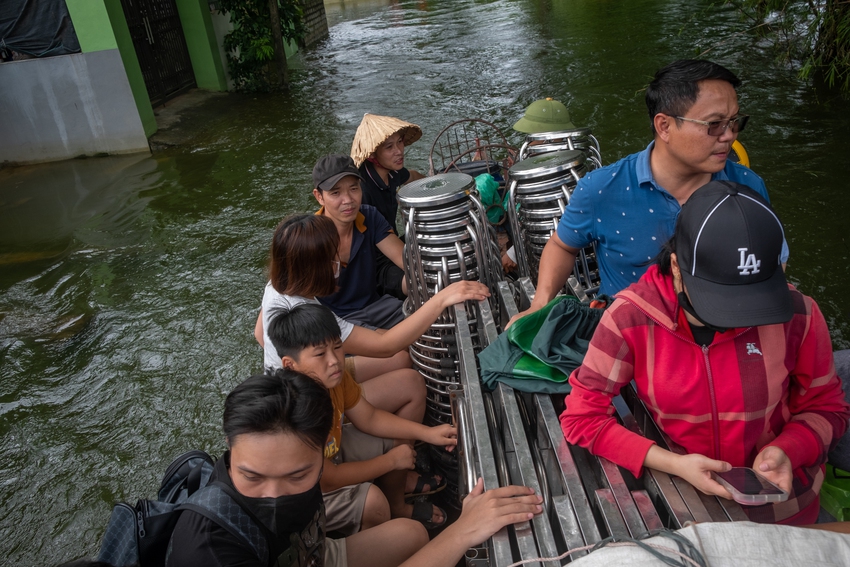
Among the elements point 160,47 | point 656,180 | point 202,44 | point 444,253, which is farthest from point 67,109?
point 656,180

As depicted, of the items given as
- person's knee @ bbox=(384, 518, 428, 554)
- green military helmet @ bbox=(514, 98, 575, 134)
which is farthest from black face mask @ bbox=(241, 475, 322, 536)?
green military helmet @ bbox=(514, 98, 575, 134)

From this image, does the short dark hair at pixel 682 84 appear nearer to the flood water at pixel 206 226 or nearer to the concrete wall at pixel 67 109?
the flood water at pixel 206 226

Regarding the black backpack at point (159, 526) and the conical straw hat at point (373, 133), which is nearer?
the black backpack at point (159, 526)

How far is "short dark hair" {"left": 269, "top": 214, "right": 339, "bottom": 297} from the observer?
2236 mm

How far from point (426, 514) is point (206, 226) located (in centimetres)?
452

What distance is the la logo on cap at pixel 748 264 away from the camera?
4.16 ft

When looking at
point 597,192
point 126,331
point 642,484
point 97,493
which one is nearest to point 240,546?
point 642,484

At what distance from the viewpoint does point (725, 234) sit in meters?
1.28

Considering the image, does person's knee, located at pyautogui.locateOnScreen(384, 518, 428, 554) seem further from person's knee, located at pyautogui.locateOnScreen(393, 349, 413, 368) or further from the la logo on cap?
the la logo on cap

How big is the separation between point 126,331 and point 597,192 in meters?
3.66

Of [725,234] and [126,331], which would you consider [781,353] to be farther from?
[126,331]

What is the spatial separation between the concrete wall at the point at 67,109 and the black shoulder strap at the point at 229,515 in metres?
8.00

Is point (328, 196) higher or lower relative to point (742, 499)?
higher

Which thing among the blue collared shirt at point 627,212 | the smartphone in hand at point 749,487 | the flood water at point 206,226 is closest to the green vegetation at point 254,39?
the flood water at point 206,226
